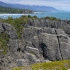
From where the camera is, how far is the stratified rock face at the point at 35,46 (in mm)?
63781

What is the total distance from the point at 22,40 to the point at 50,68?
45.4 metres

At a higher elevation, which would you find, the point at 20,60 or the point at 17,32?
the point at 17,32

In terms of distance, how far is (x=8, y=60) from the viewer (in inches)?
2557

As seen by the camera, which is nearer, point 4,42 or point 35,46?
point 4,42

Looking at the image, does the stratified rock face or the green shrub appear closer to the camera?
the stratified rock face

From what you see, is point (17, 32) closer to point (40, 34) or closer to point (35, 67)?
point (40, 34)

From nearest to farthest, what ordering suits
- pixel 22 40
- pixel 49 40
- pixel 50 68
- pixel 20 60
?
pixel 50 68 < pixel 20 60 < pixel 49 40 < pixel 22 40

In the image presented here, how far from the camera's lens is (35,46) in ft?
229

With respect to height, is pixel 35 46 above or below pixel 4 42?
below

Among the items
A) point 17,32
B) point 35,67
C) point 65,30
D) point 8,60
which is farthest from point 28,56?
point 35,67

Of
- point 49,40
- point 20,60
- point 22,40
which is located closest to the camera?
point 20,60

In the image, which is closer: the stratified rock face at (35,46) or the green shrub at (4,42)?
the stratified rock face at (35,46)

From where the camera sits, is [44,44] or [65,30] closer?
[44,44]

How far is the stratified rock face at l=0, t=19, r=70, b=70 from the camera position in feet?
209
